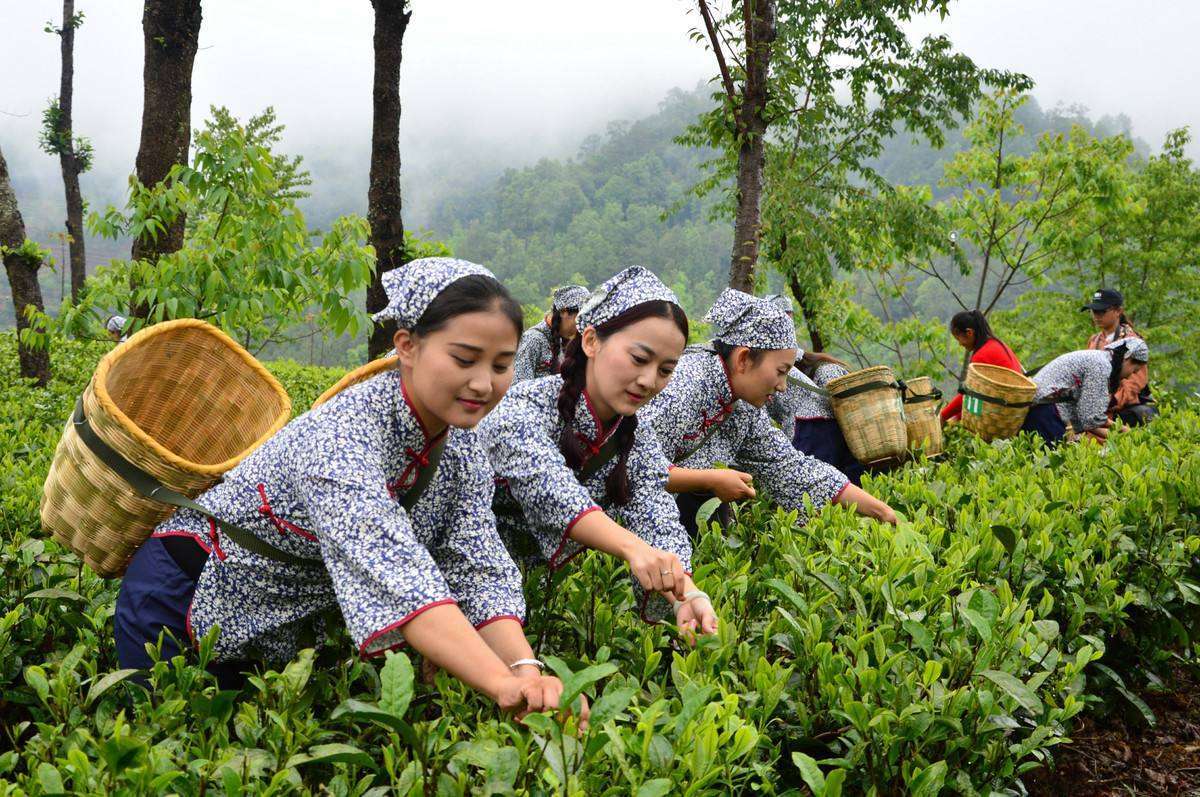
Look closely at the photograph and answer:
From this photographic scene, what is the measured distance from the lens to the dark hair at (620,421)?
2502 mm

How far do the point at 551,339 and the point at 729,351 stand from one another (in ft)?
7.68

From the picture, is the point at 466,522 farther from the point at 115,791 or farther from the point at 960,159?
the point at 960,159

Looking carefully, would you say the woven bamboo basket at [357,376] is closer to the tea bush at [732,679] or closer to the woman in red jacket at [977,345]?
the tea bush at [732,679]

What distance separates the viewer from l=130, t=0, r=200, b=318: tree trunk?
200 inches

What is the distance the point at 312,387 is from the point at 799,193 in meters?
5.97

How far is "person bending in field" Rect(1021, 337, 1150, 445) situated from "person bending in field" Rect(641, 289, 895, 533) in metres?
3.99

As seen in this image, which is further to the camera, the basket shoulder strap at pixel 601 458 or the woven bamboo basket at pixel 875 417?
the woven bamboo basket at pixel 875 417

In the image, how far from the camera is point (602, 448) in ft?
8.61

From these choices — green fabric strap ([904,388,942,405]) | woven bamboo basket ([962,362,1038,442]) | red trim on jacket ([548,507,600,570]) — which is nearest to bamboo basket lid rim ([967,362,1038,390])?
woven bamboo basket ([962,362,1038,442])

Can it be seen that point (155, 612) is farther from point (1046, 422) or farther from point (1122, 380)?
point (1122, 380)

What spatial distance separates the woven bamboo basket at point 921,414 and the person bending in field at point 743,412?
8.79 feet

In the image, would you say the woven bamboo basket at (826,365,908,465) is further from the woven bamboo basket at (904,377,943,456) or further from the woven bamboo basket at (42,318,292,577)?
the woven bamboo basket at (42,318,292,577)

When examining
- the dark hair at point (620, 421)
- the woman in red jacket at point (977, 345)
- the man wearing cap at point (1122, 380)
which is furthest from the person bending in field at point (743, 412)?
the man wearing cap at point (1122, 380)

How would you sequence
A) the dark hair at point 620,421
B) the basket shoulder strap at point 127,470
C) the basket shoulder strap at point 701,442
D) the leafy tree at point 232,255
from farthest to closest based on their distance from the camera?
the leafy tree at point 232,255 → the basket shoulder strap at point 701,442 → the dark hair at point 620,421 → the basket shoulder strap at point 127,470
